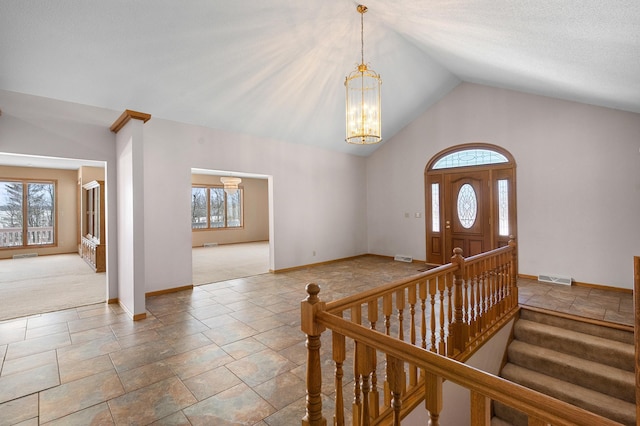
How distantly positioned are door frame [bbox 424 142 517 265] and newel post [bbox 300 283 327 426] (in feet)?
18.7

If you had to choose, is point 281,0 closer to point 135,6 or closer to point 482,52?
point 135,6

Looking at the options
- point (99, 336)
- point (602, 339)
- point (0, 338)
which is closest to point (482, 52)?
point (602, 339)

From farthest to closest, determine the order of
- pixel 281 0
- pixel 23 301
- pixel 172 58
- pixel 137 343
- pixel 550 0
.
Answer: pixel 23 301
pixel 172 58
pixel 281 0
pixel 137 343
pixel 550 0

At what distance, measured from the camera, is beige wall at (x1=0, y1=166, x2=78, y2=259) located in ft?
29.7

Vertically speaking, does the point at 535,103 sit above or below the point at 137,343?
above

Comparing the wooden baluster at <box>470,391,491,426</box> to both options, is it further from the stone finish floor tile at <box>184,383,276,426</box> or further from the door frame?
the door frame

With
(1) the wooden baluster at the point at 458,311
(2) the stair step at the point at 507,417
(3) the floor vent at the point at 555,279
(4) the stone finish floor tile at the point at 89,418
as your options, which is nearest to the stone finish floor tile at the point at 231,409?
(4) the stone finish floor tile at the point at 89,418

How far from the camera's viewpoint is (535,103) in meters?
5.78

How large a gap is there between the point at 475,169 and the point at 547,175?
4.19ft

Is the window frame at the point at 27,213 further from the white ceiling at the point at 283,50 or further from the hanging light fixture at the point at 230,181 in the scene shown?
the white ceiling at the point at 283,50

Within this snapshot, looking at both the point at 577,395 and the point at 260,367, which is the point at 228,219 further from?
the point at 577,395

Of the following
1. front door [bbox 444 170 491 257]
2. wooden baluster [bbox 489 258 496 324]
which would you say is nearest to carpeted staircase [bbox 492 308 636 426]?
wooden baluster [bbox 489 258 496 324]

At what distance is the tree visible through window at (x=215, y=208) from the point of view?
1122 centimetres

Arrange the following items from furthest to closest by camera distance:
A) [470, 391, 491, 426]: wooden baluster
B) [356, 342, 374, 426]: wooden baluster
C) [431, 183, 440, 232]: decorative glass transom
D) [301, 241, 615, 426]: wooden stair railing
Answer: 1. [431, 183, 440, 232]: decorative glass transom
2. [356, 342, 374, 426]: wooden baluster
3. [301, 241, 615, 426]: wooden stair railing
4. [470, 391, 491, 426]: wooden baluster
